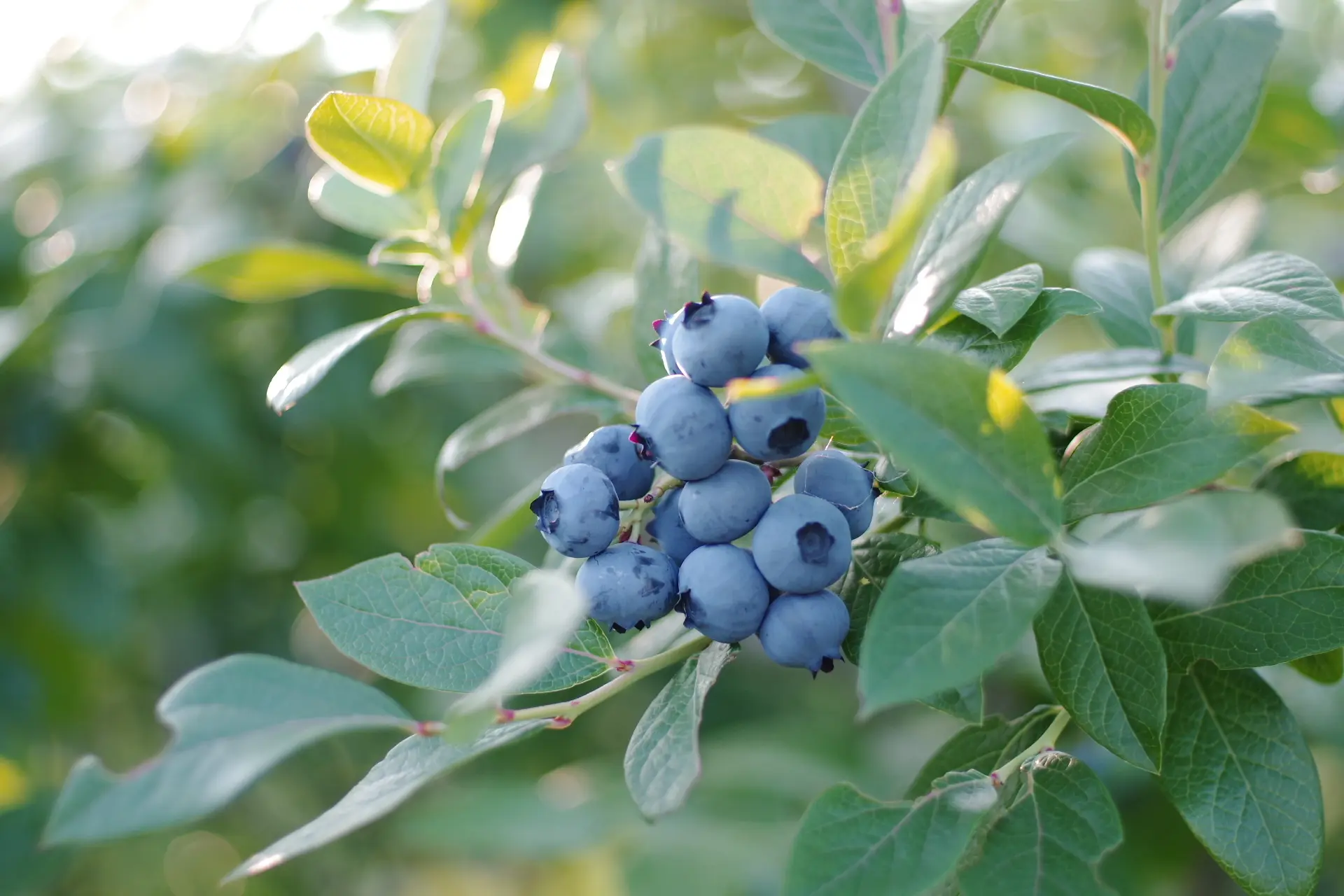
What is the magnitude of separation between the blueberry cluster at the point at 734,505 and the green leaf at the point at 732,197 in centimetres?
7

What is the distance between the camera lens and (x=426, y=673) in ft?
2.28

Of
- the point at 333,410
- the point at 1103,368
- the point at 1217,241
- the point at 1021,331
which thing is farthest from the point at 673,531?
the point at 333,410

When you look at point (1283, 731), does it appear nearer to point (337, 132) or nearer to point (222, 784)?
point (222, 784)

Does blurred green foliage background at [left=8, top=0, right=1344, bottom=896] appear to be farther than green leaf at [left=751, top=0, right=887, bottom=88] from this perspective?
Yes

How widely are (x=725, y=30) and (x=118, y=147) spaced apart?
1386 mm

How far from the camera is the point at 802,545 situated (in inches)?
26.0

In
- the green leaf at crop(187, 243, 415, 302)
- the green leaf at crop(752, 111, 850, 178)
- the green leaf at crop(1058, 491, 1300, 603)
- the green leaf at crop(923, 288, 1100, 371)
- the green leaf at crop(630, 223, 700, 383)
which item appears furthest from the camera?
the green leaf at crop(187, 243, 415, 302)

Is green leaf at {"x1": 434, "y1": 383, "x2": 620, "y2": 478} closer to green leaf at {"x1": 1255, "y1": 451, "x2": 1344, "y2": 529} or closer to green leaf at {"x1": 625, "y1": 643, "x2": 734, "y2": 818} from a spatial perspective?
green leaf at {"x1": 625, "y1": 643, "x2": 734, "y2": 818}

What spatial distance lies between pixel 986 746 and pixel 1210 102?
62cm

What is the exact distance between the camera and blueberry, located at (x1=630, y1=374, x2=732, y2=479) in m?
0.67

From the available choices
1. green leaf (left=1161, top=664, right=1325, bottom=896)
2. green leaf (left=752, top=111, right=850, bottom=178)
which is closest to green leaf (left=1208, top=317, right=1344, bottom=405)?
green leaf (left=1161, top=664, right=1325, bottom=896)

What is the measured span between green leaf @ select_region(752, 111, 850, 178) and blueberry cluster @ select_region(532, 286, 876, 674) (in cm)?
37

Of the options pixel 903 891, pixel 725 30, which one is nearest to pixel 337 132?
pixel 903 891

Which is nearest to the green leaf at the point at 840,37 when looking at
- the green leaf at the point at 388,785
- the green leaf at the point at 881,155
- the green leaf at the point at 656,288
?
the green leaf at the point at 656,288
